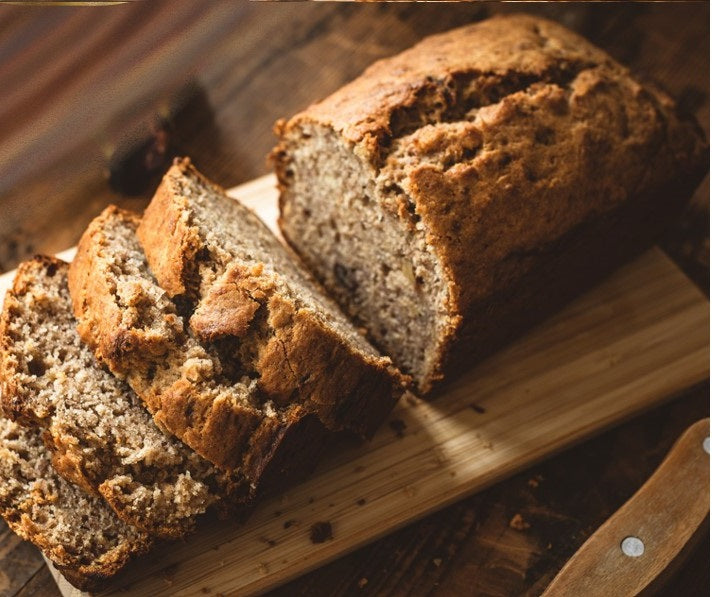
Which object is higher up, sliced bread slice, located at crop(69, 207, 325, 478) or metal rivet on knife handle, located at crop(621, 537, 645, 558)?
sliced bread slice, located at crop(69, 207, 325, 478)

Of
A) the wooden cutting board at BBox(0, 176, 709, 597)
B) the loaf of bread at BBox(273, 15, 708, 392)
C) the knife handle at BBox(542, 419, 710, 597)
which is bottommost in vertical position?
the knife handle at BBox(542, 419, 710, 597)

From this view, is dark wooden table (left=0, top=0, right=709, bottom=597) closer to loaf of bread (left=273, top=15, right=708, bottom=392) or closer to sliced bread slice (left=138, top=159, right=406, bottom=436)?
sliced bread slice (left=138, top=159, right=406, bottom=436)

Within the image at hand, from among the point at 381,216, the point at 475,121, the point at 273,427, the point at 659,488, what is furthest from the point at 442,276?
the point at 659,488

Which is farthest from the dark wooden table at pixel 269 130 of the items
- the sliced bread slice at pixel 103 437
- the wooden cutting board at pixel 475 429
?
the sliced bread slice at pixel 103 437

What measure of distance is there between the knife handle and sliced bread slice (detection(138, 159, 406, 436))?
79 centimetres

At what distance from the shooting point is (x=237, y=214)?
10.3 ft

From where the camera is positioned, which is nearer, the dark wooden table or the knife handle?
the dark wooden table

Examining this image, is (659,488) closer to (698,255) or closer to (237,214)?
(698,255)

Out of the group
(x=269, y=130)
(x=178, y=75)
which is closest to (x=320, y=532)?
(x=178, y=75)

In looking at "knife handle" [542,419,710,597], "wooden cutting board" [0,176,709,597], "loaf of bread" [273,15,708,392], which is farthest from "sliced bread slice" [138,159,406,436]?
"knife handle" [542,419,710,597]

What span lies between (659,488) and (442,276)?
100 cm

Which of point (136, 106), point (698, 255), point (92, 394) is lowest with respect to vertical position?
point (698, 255)

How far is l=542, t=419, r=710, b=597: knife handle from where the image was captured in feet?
8.46

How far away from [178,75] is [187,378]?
93 centimetres
